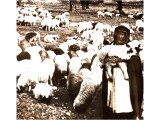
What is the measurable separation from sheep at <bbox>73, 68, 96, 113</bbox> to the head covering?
27 centimetres

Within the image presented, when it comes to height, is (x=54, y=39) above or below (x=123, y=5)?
below

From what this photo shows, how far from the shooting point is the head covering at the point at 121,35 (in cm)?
185

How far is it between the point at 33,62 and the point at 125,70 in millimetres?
589

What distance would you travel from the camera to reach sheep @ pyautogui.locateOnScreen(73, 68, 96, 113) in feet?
5.95

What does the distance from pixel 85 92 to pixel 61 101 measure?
0.54 feet

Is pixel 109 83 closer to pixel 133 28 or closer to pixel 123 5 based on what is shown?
pixel 133 28

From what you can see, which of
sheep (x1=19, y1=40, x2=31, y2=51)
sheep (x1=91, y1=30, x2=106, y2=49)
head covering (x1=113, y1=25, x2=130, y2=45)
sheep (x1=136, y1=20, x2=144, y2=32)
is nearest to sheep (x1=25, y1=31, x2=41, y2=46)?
sheep (x1=19, y1=40, x2=31, y2=51)

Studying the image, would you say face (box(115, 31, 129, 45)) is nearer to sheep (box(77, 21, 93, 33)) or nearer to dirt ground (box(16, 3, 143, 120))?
dirt ground (box(16, 3, 143, 120))

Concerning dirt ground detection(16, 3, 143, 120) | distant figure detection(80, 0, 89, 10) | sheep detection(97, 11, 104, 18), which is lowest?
dirt ground detection(16, 3, 143, 120)

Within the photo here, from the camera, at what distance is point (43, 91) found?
5.99 ft

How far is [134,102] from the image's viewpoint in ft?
5.97
